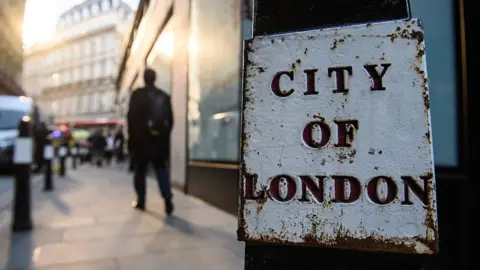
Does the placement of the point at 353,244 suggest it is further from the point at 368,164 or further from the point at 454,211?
the point at 454,211

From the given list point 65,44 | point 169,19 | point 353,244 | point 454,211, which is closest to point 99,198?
point 169,19

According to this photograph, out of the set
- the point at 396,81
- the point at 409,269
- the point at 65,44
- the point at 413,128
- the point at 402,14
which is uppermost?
the point at 65,44

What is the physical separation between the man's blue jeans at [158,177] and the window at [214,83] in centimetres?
85

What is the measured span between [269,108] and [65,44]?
202 feet

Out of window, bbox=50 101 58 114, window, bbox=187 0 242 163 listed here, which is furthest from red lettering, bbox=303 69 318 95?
window, bbox=50 101 58 114

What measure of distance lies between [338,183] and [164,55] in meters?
8.26

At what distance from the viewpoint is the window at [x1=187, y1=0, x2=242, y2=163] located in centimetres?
498

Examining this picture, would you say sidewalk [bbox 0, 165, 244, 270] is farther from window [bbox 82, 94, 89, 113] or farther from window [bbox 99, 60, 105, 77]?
window [bbox 82, 94, 89, 113]

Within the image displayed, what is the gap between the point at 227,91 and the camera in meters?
5.20

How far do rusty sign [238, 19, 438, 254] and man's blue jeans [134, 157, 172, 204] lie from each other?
11.4 feet

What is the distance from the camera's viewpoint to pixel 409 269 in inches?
43.3

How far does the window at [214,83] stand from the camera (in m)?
4.98

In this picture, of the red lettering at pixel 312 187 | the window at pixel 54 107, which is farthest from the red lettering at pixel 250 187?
the window at pixel 54 107

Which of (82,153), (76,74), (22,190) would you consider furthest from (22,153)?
(76,74)
